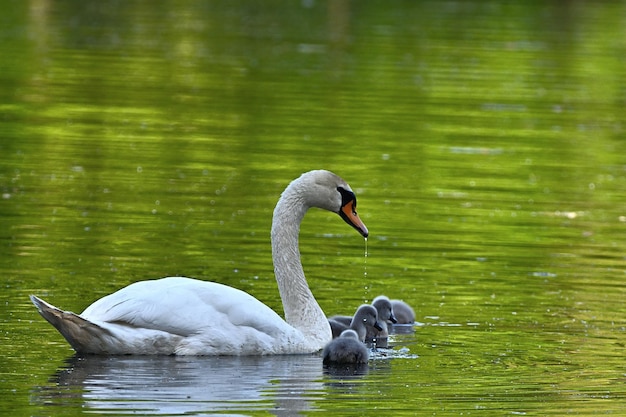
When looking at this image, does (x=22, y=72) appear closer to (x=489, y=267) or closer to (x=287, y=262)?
(x=489, y=267)

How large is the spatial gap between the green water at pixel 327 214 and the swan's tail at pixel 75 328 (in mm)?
156

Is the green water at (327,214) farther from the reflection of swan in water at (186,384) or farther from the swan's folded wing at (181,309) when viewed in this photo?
the swan's folded wing at (181,309)

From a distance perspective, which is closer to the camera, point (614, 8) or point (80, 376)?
point (80, 376)

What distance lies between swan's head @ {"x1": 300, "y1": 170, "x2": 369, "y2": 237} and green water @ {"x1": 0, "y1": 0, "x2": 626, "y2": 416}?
1.06 metres

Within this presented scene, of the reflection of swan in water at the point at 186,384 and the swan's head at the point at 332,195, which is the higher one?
the swan's head at the point at 332,195

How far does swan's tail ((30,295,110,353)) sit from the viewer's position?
33.5ft

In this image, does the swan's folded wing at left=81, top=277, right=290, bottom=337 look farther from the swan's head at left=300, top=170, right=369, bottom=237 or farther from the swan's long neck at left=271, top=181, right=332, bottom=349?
the swan's head at left=300, top=170, right=369, bottom=237

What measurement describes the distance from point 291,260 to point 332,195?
57cm

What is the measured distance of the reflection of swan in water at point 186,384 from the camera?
364 inches

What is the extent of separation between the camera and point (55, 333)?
37.9ft

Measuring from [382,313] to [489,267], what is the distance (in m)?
2.92

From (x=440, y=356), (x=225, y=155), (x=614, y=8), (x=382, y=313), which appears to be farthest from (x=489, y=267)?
(x=614, y=8)

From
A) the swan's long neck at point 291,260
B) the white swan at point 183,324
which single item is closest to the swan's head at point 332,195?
the swan's long neck at point 291,260

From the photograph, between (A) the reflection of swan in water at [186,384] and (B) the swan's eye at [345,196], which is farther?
(B) the swan's eye at [345,196]
